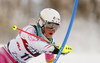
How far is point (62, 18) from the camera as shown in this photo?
3717 millimetres

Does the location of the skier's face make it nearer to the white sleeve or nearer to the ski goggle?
the ski goggle

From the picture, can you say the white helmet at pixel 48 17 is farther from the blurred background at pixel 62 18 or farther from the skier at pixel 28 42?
the blurred background at pixel 62 18

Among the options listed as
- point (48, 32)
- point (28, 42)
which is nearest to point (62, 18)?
point (48, 32)

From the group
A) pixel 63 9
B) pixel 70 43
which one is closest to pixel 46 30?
pixel 70 43

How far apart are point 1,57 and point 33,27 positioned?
1.04 feet

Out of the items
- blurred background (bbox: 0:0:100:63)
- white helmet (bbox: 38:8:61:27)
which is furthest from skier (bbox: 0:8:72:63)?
blurred background (bbox: 0:0:100:63)

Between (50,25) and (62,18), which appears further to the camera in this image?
(62,18)

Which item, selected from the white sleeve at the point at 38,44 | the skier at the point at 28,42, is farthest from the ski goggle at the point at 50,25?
the white sleeve at the point at 38,44

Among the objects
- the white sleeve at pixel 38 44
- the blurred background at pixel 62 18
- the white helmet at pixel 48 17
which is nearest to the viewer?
the white sleeve at pixel 38 44

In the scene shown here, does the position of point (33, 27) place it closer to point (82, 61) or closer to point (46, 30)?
point (46, 30)

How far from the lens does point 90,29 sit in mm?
3479

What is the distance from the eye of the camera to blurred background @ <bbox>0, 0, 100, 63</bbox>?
3346 millimetres

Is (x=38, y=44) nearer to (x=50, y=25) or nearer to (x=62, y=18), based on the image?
(x=50, y=25)

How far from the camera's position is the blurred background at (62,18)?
3346 mm
